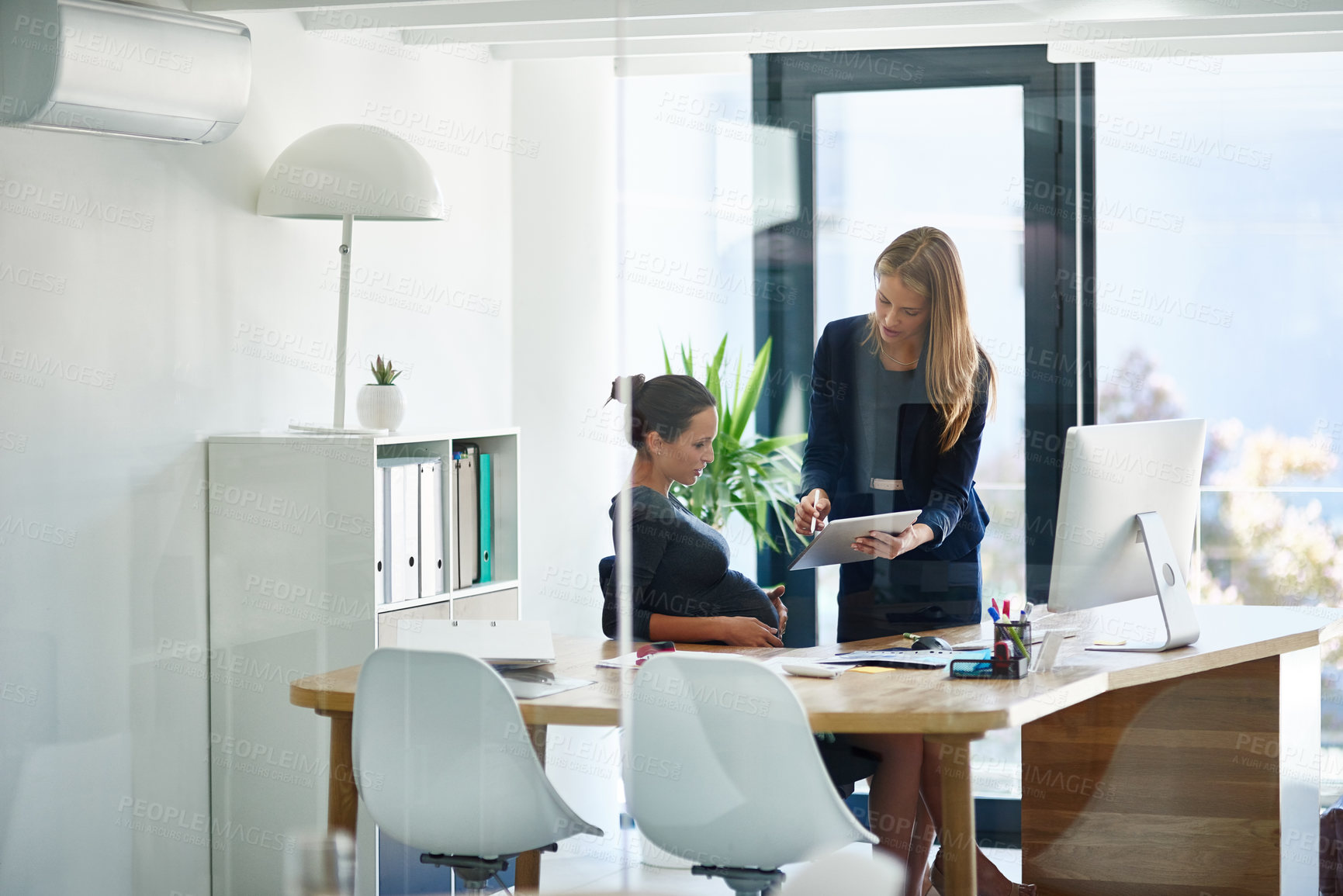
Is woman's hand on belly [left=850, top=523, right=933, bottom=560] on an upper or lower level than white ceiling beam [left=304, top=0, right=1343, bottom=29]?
lower

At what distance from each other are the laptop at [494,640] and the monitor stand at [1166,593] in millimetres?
1163

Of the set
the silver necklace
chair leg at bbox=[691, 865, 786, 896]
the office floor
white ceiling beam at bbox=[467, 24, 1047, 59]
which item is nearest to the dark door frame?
white ceiling beam at bbox=[467, 24, 1047, 59]

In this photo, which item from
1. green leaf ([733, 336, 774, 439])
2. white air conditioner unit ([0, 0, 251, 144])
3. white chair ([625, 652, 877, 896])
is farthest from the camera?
green leaf ([733, 336, 774, 439])

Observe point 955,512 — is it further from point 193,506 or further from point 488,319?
point 193,506

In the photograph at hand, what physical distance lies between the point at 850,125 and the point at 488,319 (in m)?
1.25

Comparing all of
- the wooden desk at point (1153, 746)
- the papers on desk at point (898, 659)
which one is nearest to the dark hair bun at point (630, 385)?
the wooden desk at point (1153, 746)

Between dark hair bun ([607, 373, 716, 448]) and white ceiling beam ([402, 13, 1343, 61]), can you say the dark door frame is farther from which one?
dark hair bun ([607, 373, 716, 448])

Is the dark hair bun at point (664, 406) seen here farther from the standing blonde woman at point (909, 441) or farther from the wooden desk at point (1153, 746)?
the wooden desk at point (1153, 746)

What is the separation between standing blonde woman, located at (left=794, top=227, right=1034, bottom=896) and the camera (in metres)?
3.05

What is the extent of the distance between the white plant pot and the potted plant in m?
0.69

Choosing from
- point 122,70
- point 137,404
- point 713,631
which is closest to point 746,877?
point 713,631

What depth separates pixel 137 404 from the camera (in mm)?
2691

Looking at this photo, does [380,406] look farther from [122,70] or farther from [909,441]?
Result: [909,441]

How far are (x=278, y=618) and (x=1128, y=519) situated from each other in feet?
6.16
